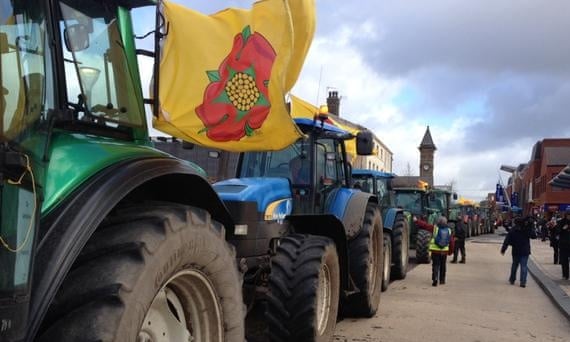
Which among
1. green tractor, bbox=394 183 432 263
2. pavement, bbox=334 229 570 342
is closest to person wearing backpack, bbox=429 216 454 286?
pavement, bbox=334 229 570 342

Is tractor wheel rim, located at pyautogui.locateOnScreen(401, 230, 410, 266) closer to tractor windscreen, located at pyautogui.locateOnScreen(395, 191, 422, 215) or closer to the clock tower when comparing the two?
tractor windscreen, located at pyautogui.locateOnScreen(395, 191, 422, 215)

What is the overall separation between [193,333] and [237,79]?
105 inches

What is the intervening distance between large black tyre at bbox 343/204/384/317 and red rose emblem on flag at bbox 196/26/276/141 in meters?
3.09

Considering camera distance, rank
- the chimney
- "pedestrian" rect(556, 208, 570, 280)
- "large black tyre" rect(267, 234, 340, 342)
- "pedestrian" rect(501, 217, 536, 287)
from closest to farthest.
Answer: "large black tyre" rect(267, 234, 340, 342), "pedestrian" rect(501, 217, 536, 287), "pedestrian" rect(556, 208, 570, 280), the chimney

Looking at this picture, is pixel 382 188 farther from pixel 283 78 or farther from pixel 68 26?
pixel 68 26

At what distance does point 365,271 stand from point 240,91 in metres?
3.47

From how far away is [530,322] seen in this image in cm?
846

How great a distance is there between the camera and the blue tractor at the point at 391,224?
1258 cm

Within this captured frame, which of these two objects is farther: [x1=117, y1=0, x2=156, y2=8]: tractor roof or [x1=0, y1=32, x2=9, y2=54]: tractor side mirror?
[x1=117, y1=0, x2=156, y2=8]: tractor roof

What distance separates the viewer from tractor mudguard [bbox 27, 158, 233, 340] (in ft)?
7.24

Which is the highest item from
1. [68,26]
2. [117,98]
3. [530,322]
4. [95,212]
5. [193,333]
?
[68,26]

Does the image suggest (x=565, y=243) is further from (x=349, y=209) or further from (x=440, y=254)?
(x=349, y=209)

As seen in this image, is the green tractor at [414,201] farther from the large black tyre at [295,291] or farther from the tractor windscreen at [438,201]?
the large black tyre at [295,291]

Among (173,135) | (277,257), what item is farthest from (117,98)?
(277,257)
